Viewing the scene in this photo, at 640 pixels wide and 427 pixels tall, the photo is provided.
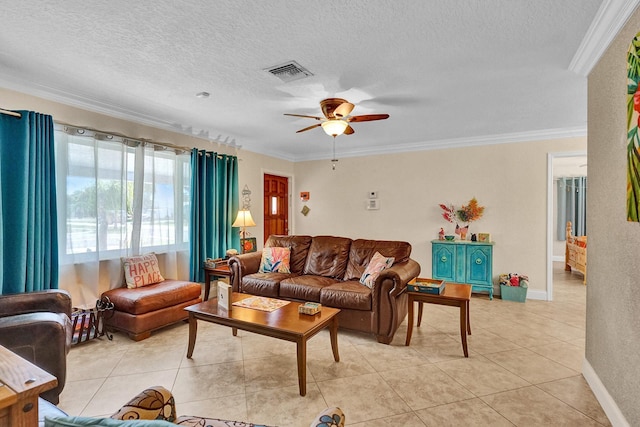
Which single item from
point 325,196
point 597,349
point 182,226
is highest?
point 325,196

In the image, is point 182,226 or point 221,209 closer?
point 182,226

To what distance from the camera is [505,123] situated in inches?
164

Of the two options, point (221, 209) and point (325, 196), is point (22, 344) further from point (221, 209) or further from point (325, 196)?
point (325, 196)

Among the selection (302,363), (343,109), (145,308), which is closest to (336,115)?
(343,109)

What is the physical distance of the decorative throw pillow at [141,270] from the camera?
3.48 m

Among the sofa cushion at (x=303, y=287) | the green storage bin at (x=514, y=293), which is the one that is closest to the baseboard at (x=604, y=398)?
the green storage bin at (x=514, y=293)

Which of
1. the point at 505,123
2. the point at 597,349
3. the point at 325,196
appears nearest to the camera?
the point at 597,349

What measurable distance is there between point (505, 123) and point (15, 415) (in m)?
4.97

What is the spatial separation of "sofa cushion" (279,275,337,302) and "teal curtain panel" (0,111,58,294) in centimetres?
224

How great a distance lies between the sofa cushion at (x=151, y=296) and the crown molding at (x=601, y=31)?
4.15 metres

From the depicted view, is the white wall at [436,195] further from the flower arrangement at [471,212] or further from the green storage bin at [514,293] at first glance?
the green storage bin at [514,293]

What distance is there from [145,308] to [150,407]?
7.68 feet

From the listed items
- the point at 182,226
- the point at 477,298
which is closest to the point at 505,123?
the point at 477,298

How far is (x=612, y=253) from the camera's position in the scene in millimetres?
1941
